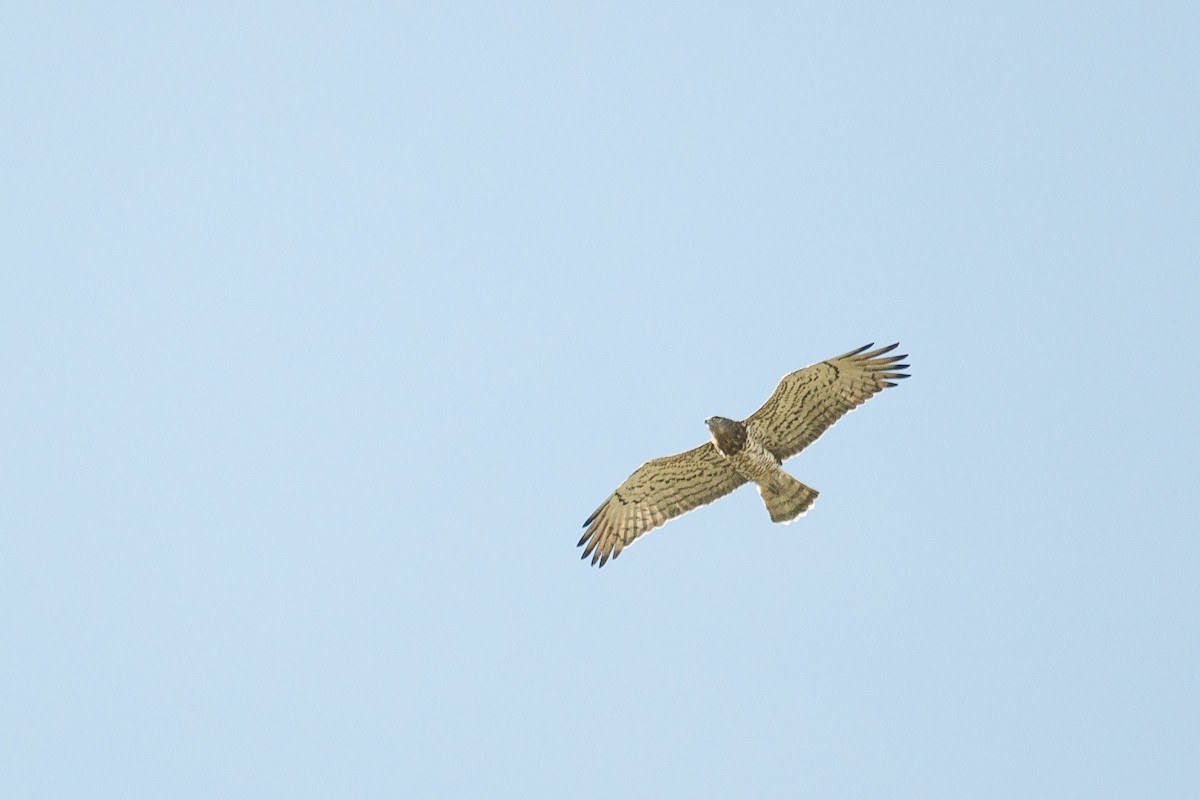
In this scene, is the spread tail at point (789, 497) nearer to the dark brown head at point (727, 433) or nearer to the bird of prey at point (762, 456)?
the bird of prey at point (762, 456)

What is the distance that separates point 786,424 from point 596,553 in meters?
2.65

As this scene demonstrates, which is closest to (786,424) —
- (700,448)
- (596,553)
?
(700,448)

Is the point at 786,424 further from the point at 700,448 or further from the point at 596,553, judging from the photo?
the point at 596,553

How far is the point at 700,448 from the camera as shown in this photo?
59.2ft

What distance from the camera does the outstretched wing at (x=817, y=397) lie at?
17.7 metres

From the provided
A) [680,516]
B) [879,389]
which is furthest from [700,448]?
[879,389]

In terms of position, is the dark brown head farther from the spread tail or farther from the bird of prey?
the spread tail

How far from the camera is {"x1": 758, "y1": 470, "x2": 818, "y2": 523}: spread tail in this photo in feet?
59.2

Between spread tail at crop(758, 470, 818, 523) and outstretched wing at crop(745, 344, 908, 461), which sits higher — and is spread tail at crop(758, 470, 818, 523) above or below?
below

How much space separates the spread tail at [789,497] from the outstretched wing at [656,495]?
432 millimetres

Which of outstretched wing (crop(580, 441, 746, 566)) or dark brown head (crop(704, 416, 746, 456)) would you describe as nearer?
dark brown head (crop(704, 416, 746, 456))

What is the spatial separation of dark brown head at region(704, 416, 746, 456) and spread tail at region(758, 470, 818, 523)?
0.60m

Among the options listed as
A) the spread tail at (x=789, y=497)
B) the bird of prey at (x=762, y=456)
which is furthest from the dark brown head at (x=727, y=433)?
the spread tail at (x=789, y=497)

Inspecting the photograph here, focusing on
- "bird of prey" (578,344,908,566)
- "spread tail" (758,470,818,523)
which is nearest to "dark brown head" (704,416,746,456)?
"bird of prey" (578,344,908,566)
